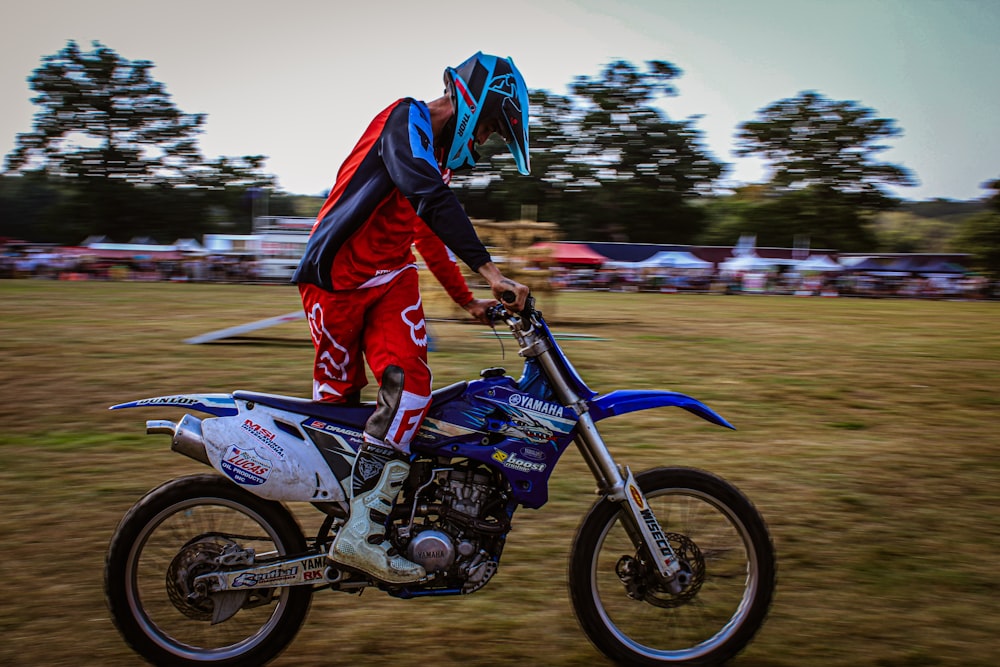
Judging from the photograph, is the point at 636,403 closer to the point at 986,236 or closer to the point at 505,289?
the point at 505,289

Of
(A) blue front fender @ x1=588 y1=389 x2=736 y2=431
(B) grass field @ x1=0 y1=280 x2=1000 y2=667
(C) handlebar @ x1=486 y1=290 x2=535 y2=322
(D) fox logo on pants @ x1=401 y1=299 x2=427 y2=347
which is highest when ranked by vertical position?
(C) handlebar @ x1=486 y1=290 x2=535 y2=322

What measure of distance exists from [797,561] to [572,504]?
138 centimetres

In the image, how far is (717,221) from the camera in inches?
3583

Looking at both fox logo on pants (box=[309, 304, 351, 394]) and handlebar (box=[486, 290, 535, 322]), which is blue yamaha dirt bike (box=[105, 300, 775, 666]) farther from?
fox logo on pants (box=[309, 304, 351, 394])

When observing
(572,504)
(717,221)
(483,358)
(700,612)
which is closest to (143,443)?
(572,504)

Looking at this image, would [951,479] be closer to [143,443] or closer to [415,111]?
[415,111]

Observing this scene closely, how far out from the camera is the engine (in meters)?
3.10

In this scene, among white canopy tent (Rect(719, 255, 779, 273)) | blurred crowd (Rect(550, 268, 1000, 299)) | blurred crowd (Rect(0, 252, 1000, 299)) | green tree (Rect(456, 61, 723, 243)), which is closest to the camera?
blurred crowd (Rect(0, 252, 1000, 299))

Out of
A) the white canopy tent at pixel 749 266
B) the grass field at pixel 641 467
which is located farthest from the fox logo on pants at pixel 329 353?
the white canopy tent at pixel 749 266

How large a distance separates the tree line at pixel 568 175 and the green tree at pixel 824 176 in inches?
4.0

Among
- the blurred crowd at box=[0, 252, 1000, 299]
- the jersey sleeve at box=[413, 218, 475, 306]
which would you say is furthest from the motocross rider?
the blurred crowd at box=[0, 252, 1000, 299]

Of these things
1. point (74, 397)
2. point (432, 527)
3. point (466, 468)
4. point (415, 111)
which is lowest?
point (74, 397)

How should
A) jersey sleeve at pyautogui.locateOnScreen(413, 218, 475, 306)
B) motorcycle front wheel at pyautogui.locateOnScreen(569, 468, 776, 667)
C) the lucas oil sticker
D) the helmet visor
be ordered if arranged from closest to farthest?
the lucas oil sticker < motorcycle front wheel at pyautogui.locateOnScreen(569, 468, 776, 667) < the helmet visor < jersey sleeve at pyautogui.locateOnScreen(413, 218, 475, 306)

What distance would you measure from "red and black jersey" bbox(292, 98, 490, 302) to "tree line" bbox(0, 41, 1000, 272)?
229 feet
